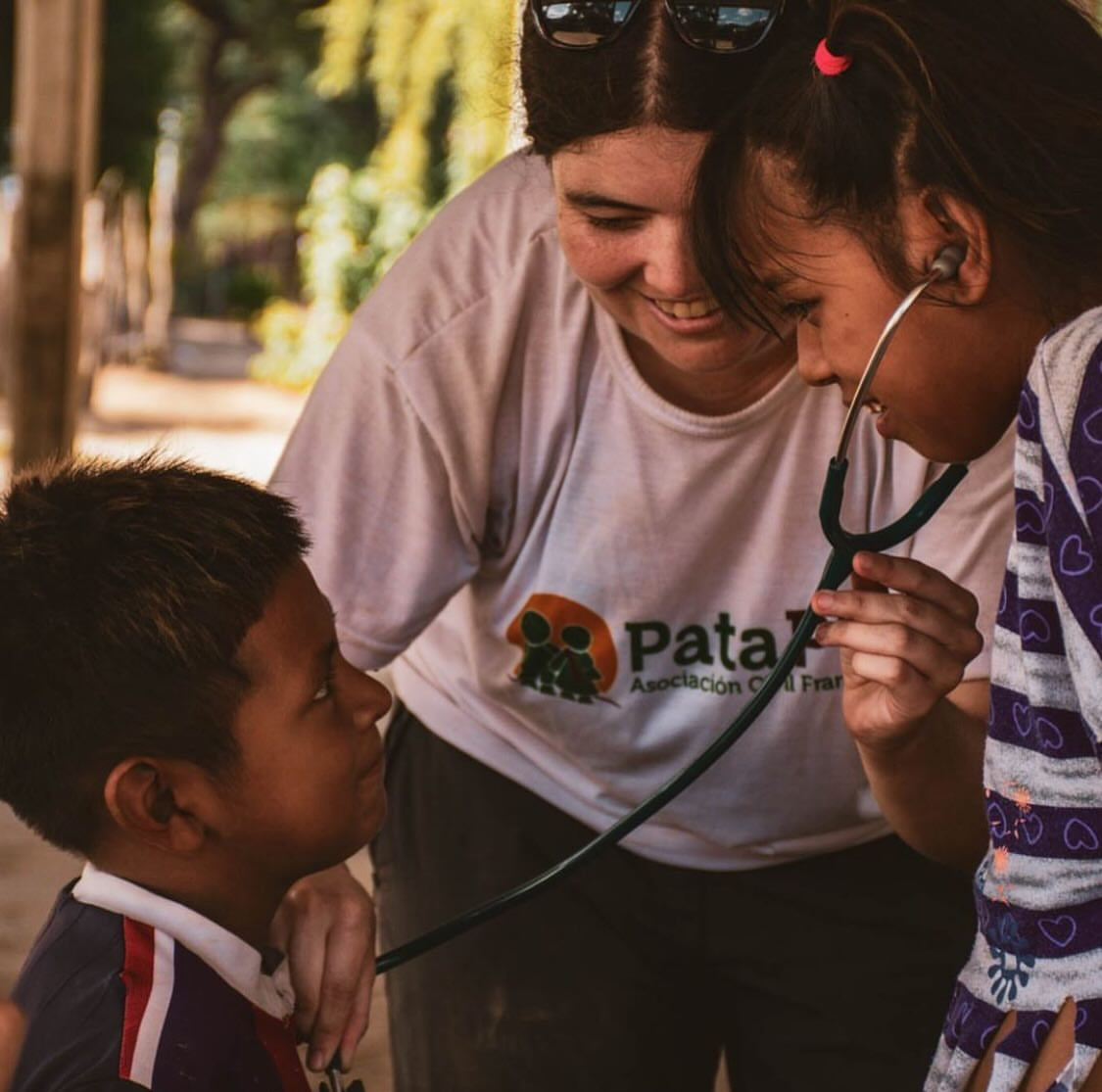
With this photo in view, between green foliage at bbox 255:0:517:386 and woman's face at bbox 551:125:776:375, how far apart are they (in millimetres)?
328

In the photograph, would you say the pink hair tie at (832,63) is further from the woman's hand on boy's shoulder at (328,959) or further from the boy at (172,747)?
the woman's hand on boy's shoulder at (328,959)

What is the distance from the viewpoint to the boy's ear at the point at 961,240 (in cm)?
148

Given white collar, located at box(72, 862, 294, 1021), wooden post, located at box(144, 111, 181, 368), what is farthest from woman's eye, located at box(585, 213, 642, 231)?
Answer: wooden post, located at box(144, 111, 181, 368)

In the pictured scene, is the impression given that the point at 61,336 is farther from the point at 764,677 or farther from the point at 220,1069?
the point at 220,1069

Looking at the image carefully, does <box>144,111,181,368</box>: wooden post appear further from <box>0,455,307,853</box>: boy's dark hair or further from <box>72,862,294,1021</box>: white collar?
<box>72,862,294,1021</box>: white collar

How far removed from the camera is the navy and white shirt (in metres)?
1.45

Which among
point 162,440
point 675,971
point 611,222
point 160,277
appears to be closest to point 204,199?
point 160,277

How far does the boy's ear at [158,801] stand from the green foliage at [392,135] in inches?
34.8

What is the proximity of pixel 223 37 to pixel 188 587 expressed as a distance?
96.4 feet

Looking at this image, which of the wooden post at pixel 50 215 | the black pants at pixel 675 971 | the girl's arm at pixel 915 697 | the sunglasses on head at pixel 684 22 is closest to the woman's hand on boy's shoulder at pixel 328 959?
the black pants at pixel 675 971

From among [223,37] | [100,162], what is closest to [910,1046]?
[100,162]

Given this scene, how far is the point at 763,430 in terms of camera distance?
204 cm

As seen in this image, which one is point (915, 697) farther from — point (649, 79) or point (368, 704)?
point (649, 79)

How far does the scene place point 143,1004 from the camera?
4.92ft
